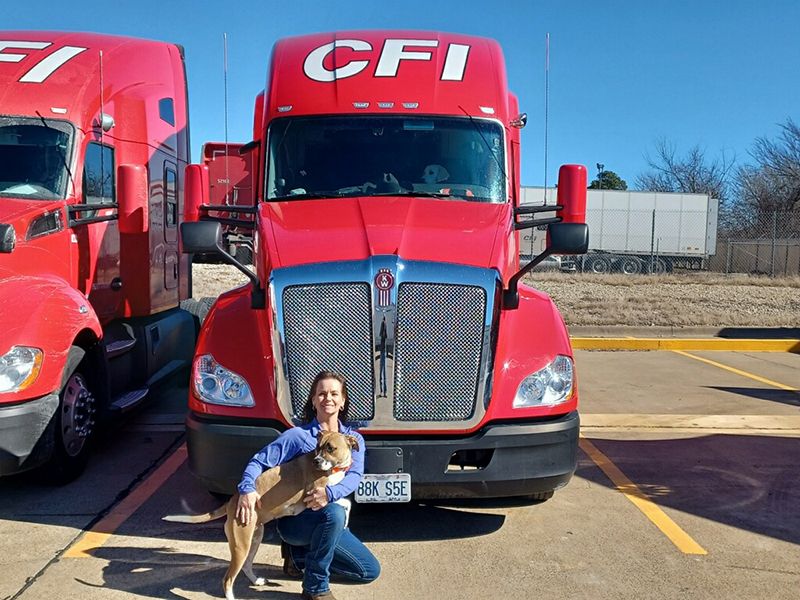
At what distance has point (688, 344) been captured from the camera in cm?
1220

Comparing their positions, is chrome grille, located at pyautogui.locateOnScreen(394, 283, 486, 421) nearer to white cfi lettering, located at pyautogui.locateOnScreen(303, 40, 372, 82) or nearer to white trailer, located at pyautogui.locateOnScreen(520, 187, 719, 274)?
white cfi lettering, located at pyautogui.locateOnScreen(303, 40, 372, 82)

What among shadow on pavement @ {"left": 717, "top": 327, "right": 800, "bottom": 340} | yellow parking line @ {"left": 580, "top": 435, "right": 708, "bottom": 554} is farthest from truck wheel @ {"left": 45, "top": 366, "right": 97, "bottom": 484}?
shadow on pavement @ {"left": 717, "top": 327, "right": 800, "bottom": 340}

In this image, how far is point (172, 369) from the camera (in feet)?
25.8

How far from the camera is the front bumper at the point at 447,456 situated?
155 inches

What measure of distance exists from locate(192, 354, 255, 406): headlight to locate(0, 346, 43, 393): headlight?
46.3 inches

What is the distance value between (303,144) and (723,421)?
482 centimetres

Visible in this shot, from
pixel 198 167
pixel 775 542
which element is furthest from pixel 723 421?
pixel 198 167

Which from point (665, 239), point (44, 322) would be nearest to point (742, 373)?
point (44, 322)

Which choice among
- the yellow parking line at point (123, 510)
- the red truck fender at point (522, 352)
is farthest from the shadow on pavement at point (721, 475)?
the yellow parking line at point (123, 510)

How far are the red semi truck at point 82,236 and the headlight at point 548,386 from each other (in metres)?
2.99

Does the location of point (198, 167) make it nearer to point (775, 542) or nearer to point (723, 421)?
point (775, 542)

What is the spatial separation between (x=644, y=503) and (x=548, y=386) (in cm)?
149

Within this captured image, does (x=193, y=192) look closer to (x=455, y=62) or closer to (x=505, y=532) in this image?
(x=455, y=62)

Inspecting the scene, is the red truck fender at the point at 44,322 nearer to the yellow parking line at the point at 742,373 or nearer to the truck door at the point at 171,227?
the truck door at the point at 171,227
